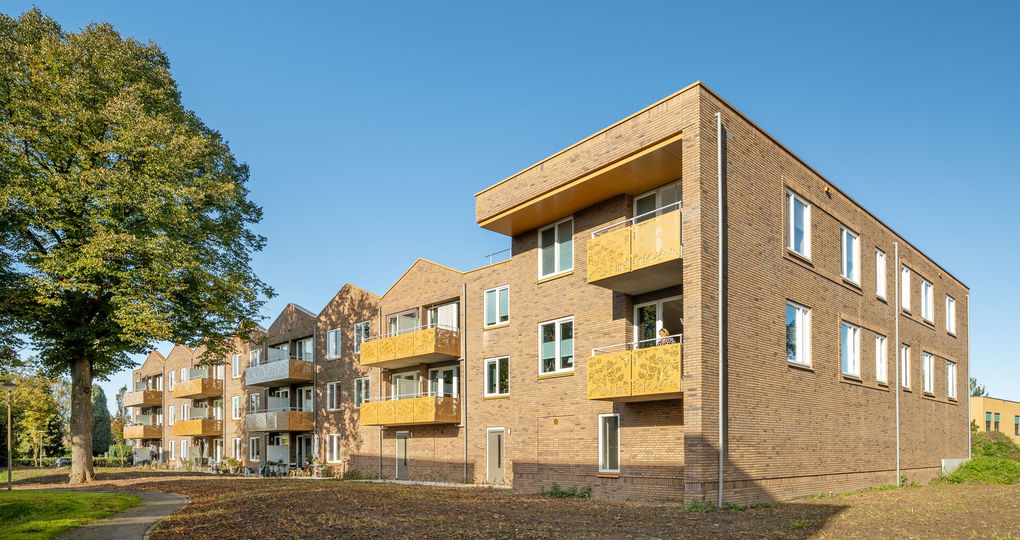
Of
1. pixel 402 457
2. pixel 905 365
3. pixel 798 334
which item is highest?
pixel 798 334

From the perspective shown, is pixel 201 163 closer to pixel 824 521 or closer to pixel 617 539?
pixel 617 539

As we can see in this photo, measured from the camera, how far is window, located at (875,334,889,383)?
22.2 meters

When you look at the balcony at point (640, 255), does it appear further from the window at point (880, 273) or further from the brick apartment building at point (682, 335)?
the window at point (880, 273)

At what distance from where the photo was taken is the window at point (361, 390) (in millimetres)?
32812

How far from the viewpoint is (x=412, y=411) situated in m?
27.6

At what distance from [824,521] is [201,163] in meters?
22.4

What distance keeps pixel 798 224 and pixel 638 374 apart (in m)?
6.70

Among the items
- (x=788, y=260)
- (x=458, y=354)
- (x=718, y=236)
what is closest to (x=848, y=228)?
(x=788, y=260)

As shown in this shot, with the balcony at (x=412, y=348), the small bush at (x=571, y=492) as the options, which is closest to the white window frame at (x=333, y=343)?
the balcony at (x=412, y=348)

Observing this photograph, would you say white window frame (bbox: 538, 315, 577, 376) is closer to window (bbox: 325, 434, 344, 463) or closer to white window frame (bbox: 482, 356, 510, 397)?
white window frame (bbox: 482, 356, 510, 397)

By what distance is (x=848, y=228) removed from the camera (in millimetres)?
21281

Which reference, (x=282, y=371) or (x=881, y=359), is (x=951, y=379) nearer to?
(x=881, y=359)

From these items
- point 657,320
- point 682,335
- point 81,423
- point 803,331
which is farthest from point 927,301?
point 81,423

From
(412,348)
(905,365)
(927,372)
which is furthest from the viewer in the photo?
Result: (412,348)
